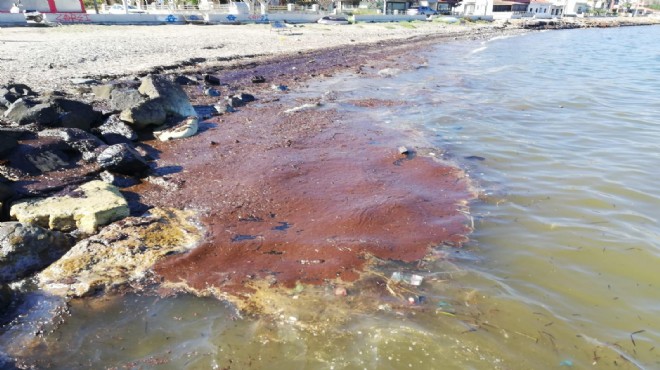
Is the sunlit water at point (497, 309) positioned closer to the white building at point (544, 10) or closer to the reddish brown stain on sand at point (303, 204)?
the reddish brown stain on sand at point (303, 204)

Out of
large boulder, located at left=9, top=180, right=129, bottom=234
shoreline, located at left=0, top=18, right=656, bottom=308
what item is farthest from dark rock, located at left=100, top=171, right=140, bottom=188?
large boulder, located at left=9, top=180, right=129, bottom=234

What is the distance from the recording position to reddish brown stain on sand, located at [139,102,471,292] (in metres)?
5.21

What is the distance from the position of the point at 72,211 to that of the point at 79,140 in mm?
3188

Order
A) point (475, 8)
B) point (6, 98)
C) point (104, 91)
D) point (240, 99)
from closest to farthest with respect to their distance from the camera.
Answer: point (6, 98) < point (104, 91) < point (240, 99) < point (475, 8)

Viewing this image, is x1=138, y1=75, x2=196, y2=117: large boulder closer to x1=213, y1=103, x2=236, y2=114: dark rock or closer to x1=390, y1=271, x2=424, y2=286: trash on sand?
x1=213, y1=103, x2=236, y2=114: dark rock

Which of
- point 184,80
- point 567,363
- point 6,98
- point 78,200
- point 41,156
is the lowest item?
point 567,363

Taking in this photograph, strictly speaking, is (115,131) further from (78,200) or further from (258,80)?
(258,80)

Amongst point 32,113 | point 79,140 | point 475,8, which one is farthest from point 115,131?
point 475,8

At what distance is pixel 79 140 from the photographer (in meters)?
8.34

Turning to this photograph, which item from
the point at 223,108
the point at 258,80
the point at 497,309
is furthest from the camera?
the point at 258,80

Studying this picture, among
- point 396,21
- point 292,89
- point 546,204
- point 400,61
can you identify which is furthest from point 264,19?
point 546,204

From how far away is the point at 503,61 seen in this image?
27.3 m

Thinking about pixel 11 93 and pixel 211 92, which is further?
pixel 211 92

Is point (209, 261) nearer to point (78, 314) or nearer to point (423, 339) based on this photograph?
point (78, 314)
